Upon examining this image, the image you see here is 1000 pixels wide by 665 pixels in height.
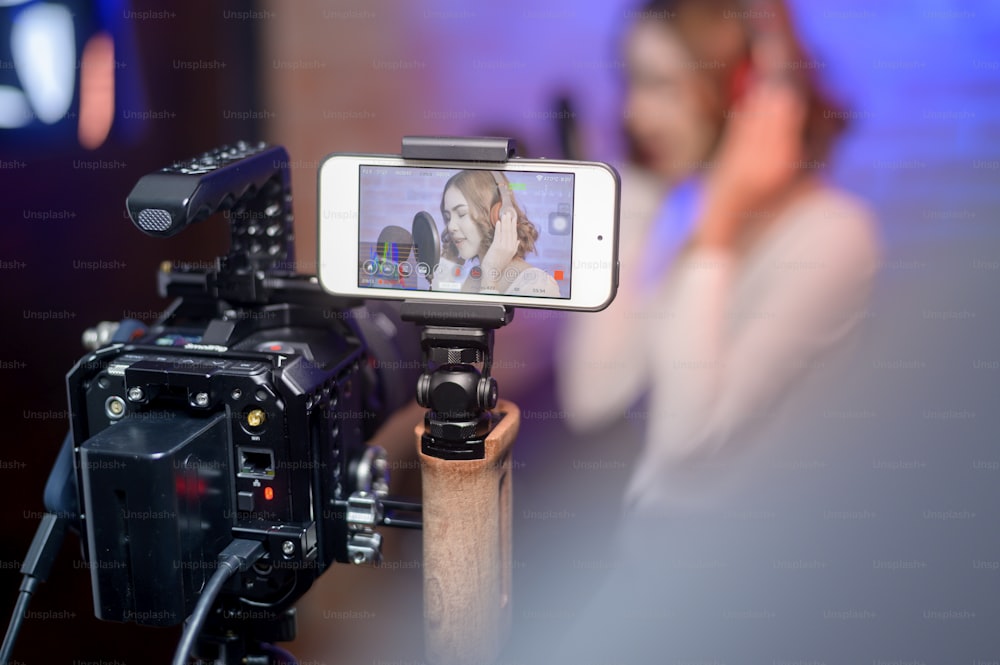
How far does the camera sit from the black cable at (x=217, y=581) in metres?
0.83

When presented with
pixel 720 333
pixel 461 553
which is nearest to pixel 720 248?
pixel 720 333

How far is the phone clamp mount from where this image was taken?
2.96 ft

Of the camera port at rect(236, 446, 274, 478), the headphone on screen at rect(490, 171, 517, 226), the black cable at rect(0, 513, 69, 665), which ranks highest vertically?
the headphone on screen at rect(490, 171, 517, 226)

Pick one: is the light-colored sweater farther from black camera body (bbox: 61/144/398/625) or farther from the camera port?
the camera port

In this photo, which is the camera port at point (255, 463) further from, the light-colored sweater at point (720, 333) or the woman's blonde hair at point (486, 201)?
the light-colored sweater at point (720, 333)

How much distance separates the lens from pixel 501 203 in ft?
2.95

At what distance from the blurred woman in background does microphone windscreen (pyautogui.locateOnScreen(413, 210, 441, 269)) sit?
0.58 meters

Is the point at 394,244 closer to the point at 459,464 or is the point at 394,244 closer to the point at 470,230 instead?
the point at 470,230

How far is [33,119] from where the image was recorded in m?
1.31

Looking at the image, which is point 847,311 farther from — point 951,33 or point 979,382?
point 951,33

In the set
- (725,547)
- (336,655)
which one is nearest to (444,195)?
(725,547)

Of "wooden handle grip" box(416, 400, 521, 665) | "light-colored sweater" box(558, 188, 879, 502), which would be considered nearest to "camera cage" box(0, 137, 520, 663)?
"wooden handle grip" box(416, 400, 521, 665)

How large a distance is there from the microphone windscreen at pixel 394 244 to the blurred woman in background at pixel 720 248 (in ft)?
1.95

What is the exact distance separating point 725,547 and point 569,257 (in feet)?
2.70
